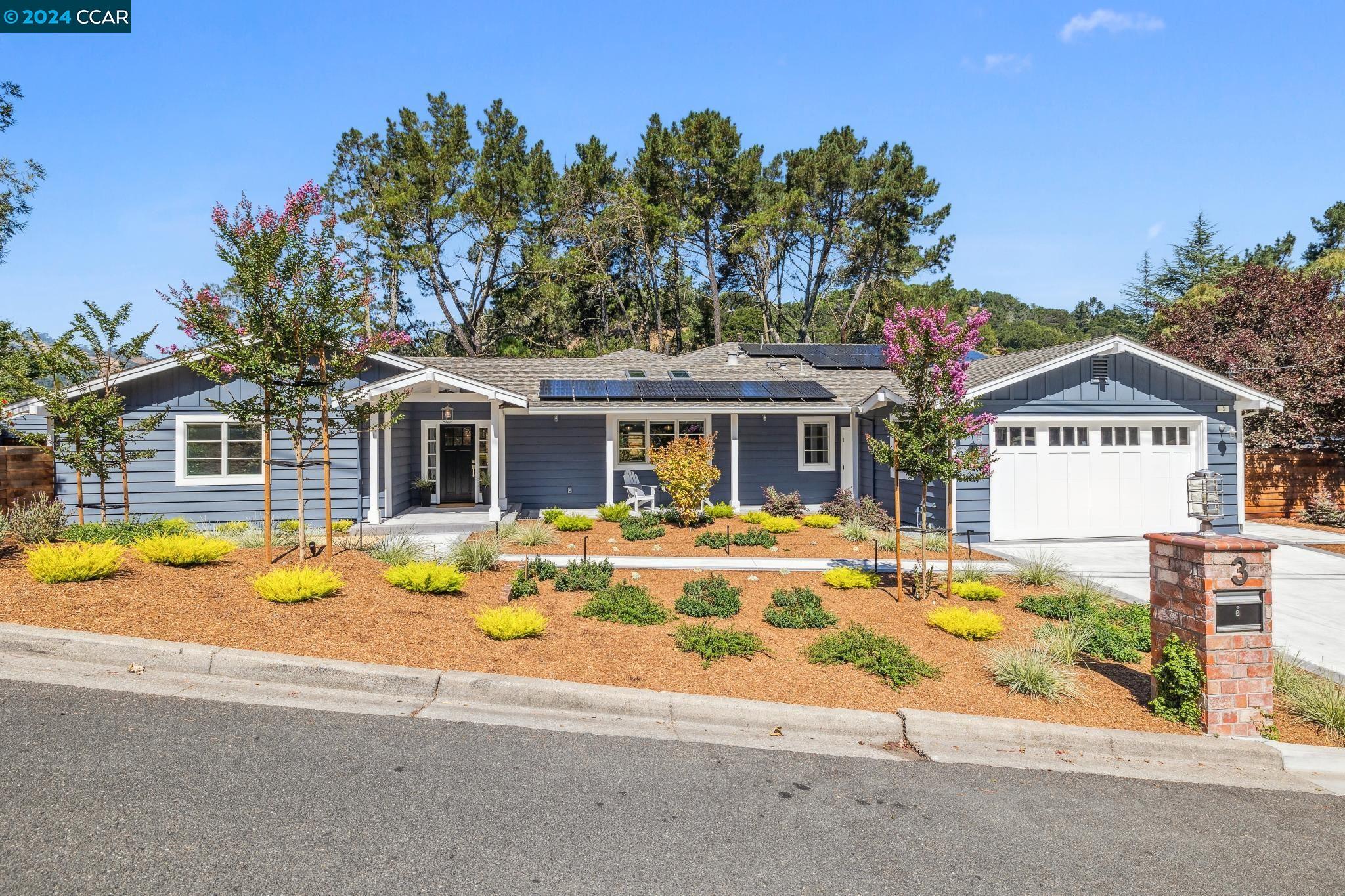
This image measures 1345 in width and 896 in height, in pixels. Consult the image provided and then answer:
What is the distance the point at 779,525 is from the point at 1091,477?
18.5ft

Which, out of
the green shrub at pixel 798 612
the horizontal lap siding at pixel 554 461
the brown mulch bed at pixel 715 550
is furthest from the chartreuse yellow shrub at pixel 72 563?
the horizontal lap siding at pixel 554 461

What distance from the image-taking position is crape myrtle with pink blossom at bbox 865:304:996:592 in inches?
297

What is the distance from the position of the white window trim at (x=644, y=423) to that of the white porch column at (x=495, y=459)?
259cm

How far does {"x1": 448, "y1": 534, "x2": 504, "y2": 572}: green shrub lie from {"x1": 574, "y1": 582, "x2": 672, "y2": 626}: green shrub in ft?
5.68

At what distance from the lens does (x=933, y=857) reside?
3.12m

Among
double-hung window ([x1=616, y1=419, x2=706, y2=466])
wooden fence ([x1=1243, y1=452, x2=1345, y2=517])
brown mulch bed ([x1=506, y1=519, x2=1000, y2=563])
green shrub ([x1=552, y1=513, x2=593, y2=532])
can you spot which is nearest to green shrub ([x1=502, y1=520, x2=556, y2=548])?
brown mulch bed ([x1=506, y1=519, x2=1000, y2=563])

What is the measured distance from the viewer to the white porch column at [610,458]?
14.5 m

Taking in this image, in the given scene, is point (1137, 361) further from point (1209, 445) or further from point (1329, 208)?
point (1329, 208)

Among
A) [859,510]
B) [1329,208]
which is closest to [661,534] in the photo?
[859,510]

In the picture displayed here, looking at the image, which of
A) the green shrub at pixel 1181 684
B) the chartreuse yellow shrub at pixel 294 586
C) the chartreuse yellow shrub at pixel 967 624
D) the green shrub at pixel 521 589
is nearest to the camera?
the green shrub at pixel 1181 684

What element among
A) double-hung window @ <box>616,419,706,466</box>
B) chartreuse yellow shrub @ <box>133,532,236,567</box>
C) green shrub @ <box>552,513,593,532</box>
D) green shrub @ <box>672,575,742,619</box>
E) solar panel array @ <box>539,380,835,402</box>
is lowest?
green shrub @ <box>672,575,742,619</box>

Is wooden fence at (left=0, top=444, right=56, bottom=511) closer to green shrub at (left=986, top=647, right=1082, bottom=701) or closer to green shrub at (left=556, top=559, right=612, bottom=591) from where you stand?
green shrub at (left=556, top=559, right=612, bottom=591)

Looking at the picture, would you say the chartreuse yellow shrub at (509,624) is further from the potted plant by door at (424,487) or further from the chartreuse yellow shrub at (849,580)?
the potted plant by door at (424,487)

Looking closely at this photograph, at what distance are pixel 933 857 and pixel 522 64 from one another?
16.3 metres
